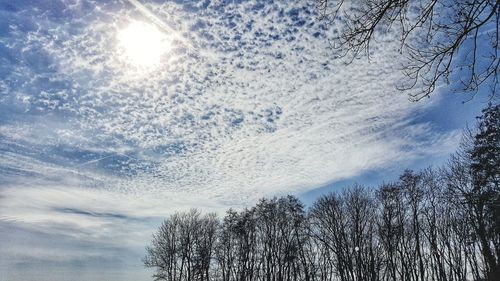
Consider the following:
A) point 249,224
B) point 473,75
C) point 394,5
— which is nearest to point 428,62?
point 473,75

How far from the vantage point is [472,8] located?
4.86 meters

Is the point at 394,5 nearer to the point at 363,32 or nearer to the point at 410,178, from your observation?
the point at 363,32

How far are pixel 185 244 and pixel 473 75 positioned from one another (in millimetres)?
48858

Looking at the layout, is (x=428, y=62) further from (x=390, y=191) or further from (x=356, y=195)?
(x=356, y=195)

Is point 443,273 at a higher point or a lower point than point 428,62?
lower

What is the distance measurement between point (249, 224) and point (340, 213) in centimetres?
1417

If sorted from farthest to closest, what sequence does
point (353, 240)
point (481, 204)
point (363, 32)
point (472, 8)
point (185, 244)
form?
point (185, 244), point (353, 240), point (481, 204), point (363, 32), point (472, 8)

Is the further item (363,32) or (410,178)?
(410,178)

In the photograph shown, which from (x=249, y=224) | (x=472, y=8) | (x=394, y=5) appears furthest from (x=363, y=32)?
(x=249, y=224)

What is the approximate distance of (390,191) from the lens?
1473 inches

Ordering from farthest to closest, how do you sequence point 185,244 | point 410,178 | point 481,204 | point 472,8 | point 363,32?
point 185,244 → point 410,178 → point 481,204 → point 363,32 → point 472,8

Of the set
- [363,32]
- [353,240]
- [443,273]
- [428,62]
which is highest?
[363,32]

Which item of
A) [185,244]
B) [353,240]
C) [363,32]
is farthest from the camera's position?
[185,244]

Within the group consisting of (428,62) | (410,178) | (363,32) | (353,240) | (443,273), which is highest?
(410,178)
